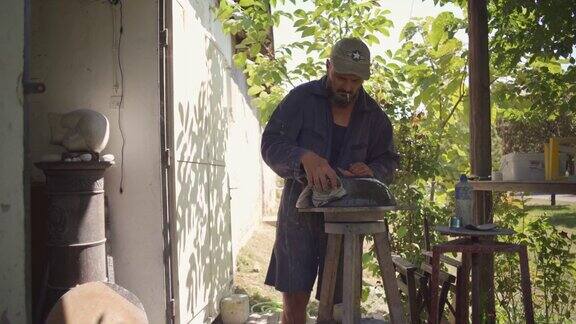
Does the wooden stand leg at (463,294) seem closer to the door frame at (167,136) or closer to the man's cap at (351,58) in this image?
the man's cap at (351,58)

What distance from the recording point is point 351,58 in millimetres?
2461

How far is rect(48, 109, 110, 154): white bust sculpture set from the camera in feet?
10.6

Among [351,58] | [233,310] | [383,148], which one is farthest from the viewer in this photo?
[233,310]

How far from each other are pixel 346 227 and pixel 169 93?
2014 mm

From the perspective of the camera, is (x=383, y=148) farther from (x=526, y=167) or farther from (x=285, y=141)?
(x=526, y=167)

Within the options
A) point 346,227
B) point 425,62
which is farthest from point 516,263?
point 346,227

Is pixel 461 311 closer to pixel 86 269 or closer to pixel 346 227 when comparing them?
pixel 346 227

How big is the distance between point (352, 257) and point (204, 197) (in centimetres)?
253

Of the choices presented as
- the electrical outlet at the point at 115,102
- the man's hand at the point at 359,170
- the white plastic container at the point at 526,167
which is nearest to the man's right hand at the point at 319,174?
the man's hand at the point at 359,170

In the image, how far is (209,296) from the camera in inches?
181

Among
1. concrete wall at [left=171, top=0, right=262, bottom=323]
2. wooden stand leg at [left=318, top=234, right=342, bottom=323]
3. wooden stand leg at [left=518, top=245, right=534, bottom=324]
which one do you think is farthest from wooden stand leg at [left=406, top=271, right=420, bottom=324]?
concrete wall at [left=171, top=0, right=262, bottom=323]

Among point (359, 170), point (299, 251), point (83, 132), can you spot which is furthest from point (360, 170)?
point (83, 132)

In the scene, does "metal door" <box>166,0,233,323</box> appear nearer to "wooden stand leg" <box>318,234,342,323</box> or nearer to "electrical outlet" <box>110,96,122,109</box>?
"electrical outlet" <box>110,96,122,109</box>

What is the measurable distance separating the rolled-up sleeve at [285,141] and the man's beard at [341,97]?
202mm
